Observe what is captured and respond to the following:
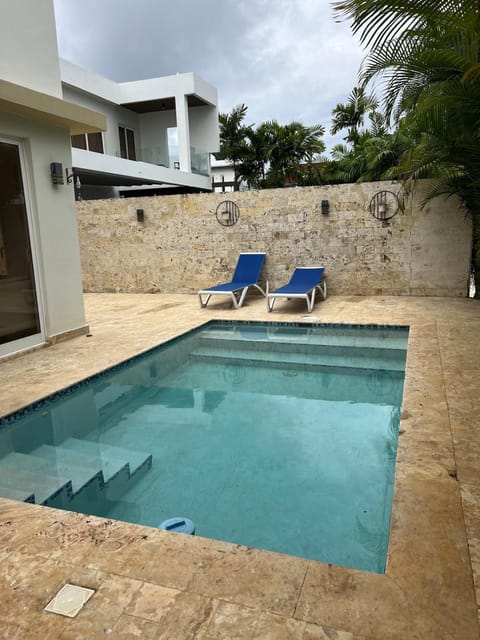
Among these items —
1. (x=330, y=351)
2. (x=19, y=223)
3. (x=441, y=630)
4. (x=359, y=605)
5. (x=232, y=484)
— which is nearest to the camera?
(x=441, y=630)

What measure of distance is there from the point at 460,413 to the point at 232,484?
1.97m

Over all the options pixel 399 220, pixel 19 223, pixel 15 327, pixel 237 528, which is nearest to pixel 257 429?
pixel 237 528

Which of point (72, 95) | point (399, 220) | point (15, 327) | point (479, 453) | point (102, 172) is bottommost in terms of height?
point (479, 453)

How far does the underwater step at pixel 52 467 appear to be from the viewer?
11.8 feet

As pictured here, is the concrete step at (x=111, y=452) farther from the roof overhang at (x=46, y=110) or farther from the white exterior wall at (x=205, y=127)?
the white exterior wall at (x=205, y=127)

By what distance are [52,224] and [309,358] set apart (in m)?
4.22

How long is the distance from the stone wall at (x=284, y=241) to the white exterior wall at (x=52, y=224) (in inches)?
180

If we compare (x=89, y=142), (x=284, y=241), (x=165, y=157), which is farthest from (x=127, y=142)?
(x=284, y=241)

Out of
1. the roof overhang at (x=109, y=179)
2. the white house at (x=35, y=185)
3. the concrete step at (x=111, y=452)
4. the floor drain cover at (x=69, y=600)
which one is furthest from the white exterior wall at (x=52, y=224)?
the roof overhang at (x=109, y=179)

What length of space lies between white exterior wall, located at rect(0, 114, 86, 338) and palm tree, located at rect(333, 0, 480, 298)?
439cm

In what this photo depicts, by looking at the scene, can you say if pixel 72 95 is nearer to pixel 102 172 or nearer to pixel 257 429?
pixel 102 172

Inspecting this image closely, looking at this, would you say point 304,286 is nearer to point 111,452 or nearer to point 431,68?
point 431,68

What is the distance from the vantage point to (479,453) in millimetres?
3199

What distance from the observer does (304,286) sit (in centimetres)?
959
